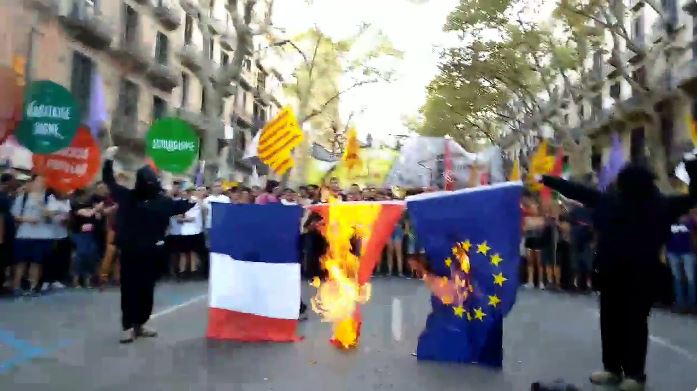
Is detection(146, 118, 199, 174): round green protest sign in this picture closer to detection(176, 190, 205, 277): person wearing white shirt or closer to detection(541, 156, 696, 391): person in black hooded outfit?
detection(176, 190, 205, 277): person wearing white shirt

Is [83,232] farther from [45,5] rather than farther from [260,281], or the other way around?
[45,5]

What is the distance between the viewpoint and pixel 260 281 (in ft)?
25.4

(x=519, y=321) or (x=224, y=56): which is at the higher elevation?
(x=224, y=56)

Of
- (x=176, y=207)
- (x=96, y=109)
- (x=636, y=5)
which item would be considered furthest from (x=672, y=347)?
(x=636, y=5)

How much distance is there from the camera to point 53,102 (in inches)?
418

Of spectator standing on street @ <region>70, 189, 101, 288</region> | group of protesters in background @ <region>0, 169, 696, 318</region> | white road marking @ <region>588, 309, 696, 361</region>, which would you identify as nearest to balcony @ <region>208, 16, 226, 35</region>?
group of protesters in background @ <region>0, 169, 696, 318</region>

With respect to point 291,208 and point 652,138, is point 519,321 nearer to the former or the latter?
point 291,208

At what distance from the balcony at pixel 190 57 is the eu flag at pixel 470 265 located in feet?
106

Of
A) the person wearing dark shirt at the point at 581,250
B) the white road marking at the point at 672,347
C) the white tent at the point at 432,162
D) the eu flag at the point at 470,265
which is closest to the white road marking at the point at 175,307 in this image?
the eu flag at the point at 470,265

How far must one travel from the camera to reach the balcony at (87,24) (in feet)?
82.0

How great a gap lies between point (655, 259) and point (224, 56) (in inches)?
1703

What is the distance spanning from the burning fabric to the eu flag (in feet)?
1.69

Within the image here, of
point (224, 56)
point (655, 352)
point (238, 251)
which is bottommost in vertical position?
point (655, 352)

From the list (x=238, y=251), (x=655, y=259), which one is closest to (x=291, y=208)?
(x=238, y=251)
